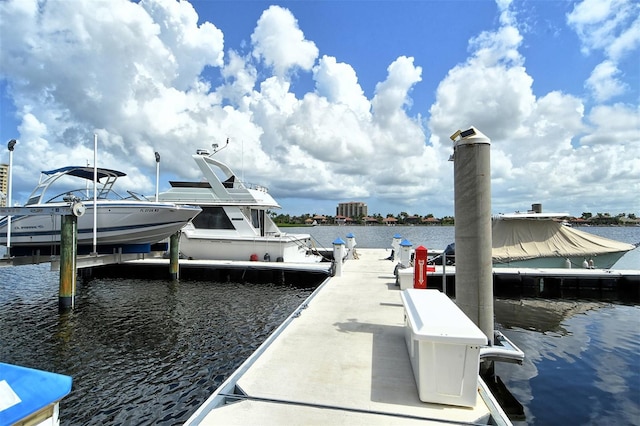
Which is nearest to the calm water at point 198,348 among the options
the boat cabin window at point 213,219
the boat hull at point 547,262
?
the boat hull at point 547,262

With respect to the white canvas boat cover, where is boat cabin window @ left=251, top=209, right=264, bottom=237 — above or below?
above

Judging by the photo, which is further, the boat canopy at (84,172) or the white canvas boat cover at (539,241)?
the white canvas boat cover at (539,241)

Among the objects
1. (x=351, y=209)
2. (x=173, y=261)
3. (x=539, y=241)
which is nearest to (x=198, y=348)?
(x=173, y=261)

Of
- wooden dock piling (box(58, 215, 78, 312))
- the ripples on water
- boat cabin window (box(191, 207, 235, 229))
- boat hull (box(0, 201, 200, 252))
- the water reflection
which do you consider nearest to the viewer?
the water reflection

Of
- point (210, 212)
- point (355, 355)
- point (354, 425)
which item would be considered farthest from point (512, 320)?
point (210, 212)

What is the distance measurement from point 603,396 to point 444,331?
3924 mm

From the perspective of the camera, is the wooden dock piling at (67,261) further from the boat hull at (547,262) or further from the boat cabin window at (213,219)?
the boat hull at (547,262)

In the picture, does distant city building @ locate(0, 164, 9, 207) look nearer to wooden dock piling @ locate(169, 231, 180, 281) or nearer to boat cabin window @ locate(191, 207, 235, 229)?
wooden dock piling @ locate(169, 231, 180, 281)

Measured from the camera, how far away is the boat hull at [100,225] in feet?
39.2

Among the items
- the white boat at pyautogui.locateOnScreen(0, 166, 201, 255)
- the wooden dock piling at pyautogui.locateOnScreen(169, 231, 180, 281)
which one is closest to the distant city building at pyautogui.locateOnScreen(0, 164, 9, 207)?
the white boat at pyautogui.locateOnScreen(0, 166, 201, 255)

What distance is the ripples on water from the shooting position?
4.85 meters

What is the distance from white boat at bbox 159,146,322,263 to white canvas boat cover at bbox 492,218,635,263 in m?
8.12

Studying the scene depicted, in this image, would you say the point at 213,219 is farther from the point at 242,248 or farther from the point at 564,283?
the point at 564,283

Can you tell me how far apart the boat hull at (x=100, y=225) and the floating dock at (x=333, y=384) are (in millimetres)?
8863
